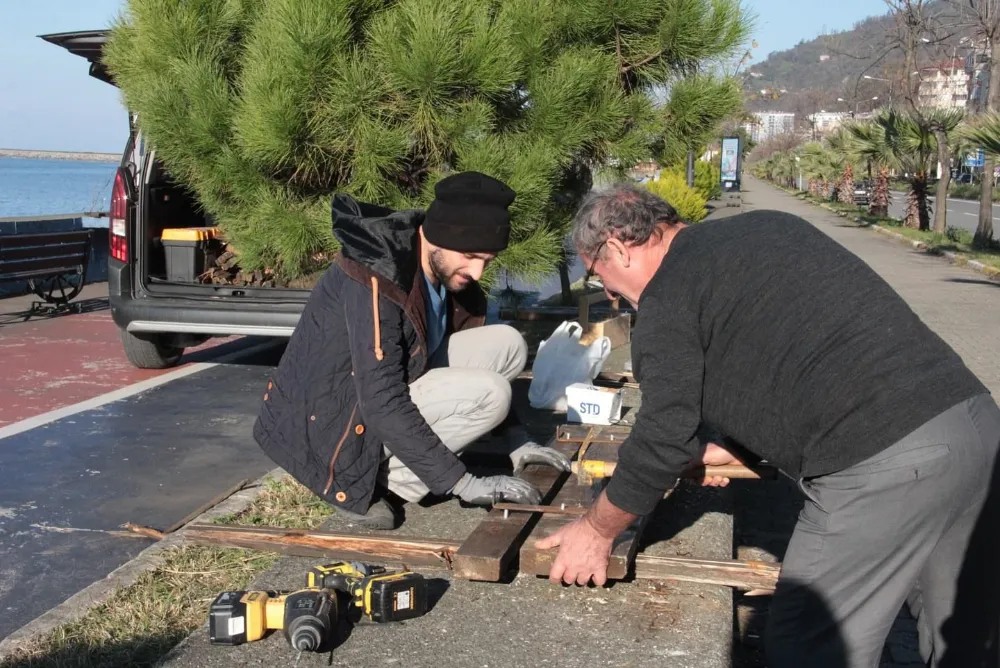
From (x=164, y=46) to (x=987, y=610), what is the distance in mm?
5427

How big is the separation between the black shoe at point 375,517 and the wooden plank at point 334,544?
0.13m

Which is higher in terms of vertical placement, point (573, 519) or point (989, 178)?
point (989, 178)

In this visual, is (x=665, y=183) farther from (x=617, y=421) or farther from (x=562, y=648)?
(x=562, y=648)

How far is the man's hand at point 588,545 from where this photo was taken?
9.15 ft

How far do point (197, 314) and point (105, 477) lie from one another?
5.88 feet

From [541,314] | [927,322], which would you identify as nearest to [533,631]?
[541,314]

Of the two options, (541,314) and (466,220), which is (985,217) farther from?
(466,220)

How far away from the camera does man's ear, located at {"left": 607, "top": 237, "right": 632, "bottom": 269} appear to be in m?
2.69

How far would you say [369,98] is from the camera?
578cm

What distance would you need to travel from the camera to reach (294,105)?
5656mm

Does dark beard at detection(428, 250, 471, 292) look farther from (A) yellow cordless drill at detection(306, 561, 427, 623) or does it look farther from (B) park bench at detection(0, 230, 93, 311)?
(B) park bench at detection(0, 230, 93, 311)

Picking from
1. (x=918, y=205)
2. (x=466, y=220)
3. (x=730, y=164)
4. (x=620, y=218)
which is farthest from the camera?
(x=730, y=164)

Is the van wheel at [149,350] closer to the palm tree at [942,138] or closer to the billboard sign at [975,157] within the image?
the billboard sign at [975,157]

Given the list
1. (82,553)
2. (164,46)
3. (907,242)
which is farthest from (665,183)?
(82,553)
